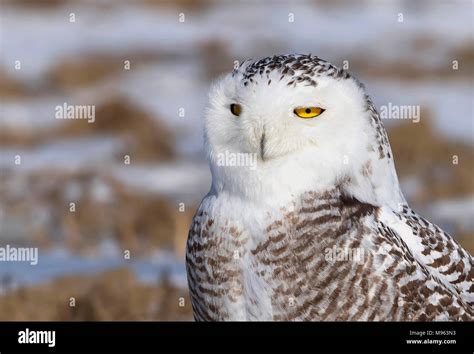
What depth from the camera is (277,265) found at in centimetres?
407

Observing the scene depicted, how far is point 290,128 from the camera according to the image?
398 centimetres

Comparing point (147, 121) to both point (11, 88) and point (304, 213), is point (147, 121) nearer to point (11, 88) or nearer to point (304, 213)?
point (11, 88)

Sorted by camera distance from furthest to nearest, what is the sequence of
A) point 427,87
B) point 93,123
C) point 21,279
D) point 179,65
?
1. point 179,65
2. point 427,87
3. point 93,123
4. point 21,279

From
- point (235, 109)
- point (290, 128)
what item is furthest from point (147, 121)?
point (290, 128)

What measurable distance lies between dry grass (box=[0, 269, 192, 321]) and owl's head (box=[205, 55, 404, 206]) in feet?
7.11

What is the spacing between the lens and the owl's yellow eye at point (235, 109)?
4047 mm

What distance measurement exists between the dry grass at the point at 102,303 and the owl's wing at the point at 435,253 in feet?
7.24

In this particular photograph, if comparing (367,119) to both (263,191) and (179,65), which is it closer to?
(263,191)

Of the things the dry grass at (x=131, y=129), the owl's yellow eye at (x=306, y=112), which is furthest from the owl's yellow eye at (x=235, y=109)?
the dry grass at (x=131, y=129)

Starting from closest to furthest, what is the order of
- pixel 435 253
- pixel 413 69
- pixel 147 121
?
pixel 435 253
pixel 147 121
pixel 413 69

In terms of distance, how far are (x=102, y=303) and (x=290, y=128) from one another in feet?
9.20

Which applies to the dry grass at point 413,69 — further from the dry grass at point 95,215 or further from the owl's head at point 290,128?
the owl's head at point 290,128
